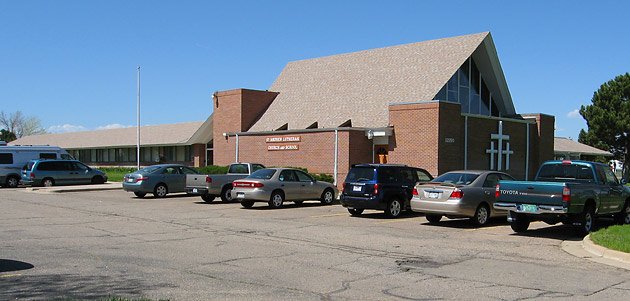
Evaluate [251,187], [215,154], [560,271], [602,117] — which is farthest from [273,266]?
[602,117]

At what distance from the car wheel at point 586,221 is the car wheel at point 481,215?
2609 millimetres

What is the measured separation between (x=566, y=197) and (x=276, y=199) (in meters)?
10.6

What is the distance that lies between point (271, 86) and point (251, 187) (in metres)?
23.6

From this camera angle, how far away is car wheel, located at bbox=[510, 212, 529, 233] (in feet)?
48.4

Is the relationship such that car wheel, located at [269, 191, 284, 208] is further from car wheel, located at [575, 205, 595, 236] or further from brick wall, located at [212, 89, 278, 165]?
brick wall, located at [212, 89, 278, 165]

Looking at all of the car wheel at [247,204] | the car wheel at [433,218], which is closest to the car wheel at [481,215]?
the car wheel at [433,218]

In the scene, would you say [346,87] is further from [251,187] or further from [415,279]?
[415,279]

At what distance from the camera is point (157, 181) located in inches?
1059

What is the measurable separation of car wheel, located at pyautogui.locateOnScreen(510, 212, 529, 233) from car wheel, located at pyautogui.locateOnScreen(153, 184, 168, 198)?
54.0ft

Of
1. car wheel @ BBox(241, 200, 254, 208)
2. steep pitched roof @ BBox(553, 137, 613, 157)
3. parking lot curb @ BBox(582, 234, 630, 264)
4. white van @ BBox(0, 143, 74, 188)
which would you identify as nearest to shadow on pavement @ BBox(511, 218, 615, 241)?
parking lot curb @ BBox(582, 234, 630, 264)

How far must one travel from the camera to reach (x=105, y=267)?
983cm

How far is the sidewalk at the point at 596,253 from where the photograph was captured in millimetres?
10961

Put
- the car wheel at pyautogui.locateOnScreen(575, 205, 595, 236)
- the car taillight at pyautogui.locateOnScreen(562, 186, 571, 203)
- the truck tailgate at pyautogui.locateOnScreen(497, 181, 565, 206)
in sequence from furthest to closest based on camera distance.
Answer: the car wheel at pyautogui.locateOnScreen(575, 205, 595, 236), the truck tailgate at pyautogui.locateOnScreen(497, 181, 565, 206), the car taillight at pyautogui.locateOnScreen(562, 186, 571, 203)

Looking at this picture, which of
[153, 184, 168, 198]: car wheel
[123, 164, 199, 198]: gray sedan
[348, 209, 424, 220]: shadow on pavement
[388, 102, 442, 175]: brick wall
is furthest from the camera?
[388, 102, 442, 175]: brick wall
